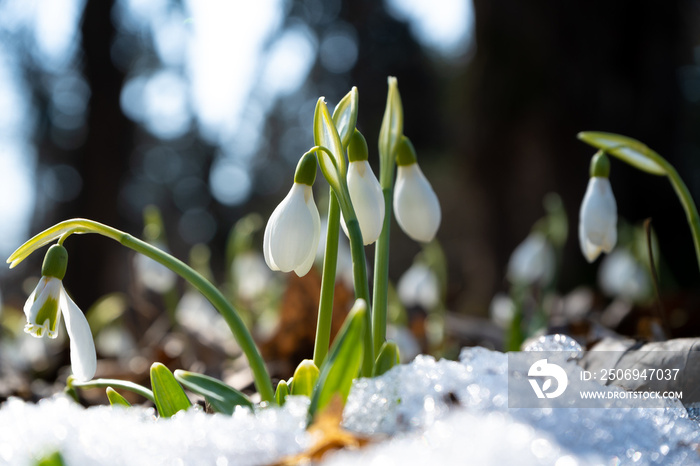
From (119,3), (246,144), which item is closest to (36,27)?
(119,3)

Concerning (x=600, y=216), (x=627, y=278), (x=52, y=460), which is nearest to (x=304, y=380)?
(x=52, y=460)

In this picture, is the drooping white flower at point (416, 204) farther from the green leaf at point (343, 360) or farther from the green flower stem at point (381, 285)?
the green leaf at point (343, 360)

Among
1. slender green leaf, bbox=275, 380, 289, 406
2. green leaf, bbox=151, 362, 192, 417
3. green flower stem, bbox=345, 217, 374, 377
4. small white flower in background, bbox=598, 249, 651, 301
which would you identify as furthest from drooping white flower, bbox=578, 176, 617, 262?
small white flower in background, bbox=598, 249, 651, 301

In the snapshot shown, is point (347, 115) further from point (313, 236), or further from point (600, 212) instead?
point (600, 212)

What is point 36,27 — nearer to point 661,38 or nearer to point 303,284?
point 303,284

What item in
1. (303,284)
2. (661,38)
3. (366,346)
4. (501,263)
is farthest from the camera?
(501,263)

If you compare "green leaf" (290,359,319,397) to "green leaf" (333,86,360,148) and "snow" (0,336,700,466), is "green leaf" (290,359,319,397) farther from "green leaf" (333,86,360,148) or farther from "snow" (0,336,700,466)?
"green leaf" (333,86,360,148)
